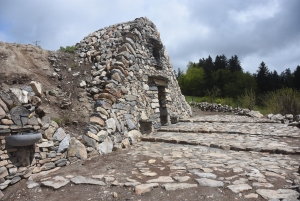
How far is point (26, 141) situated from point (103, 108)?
2.15 meters

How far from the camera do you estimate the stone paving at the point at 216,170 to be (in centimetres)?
272

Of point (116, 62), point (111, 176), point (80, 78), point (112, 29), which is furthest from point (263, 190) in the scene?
point (112, 29)

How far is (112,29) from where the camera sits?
9.13m

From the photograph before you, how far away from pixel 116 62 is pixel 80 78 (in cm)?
166

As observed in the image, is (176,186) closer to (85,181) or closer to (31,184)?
(85,181)

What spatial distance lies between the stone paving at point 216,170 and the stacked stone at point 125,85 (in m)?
0.77

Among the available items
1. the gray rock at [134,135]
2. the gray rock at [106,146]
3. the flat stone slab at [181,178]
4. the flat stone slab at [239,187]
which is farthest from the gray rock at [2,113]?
the flat stone slab at [239,187]

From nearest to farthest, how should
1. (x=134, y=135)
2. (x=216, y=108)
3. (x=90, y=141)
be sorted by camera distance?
1. (x=90, y=141)
2. (x=134, y=135)
3. (x=216, y=108)

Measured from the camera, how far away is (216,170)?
3.38 meters

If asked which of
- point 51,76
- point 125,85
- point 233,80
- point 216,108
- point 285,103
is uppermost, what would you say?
point 233,80

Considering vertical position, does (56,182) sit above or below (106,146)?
below

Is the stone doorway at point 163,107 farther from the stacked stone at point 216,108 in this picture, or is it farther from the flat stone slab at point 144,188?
the stacked stone at point 216,108

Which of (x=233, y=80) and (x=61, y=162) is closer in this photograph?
(x=61, y=162)

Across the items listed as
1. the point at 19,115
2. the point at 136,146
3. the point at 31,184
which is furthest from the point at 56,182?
the point at 136,146
